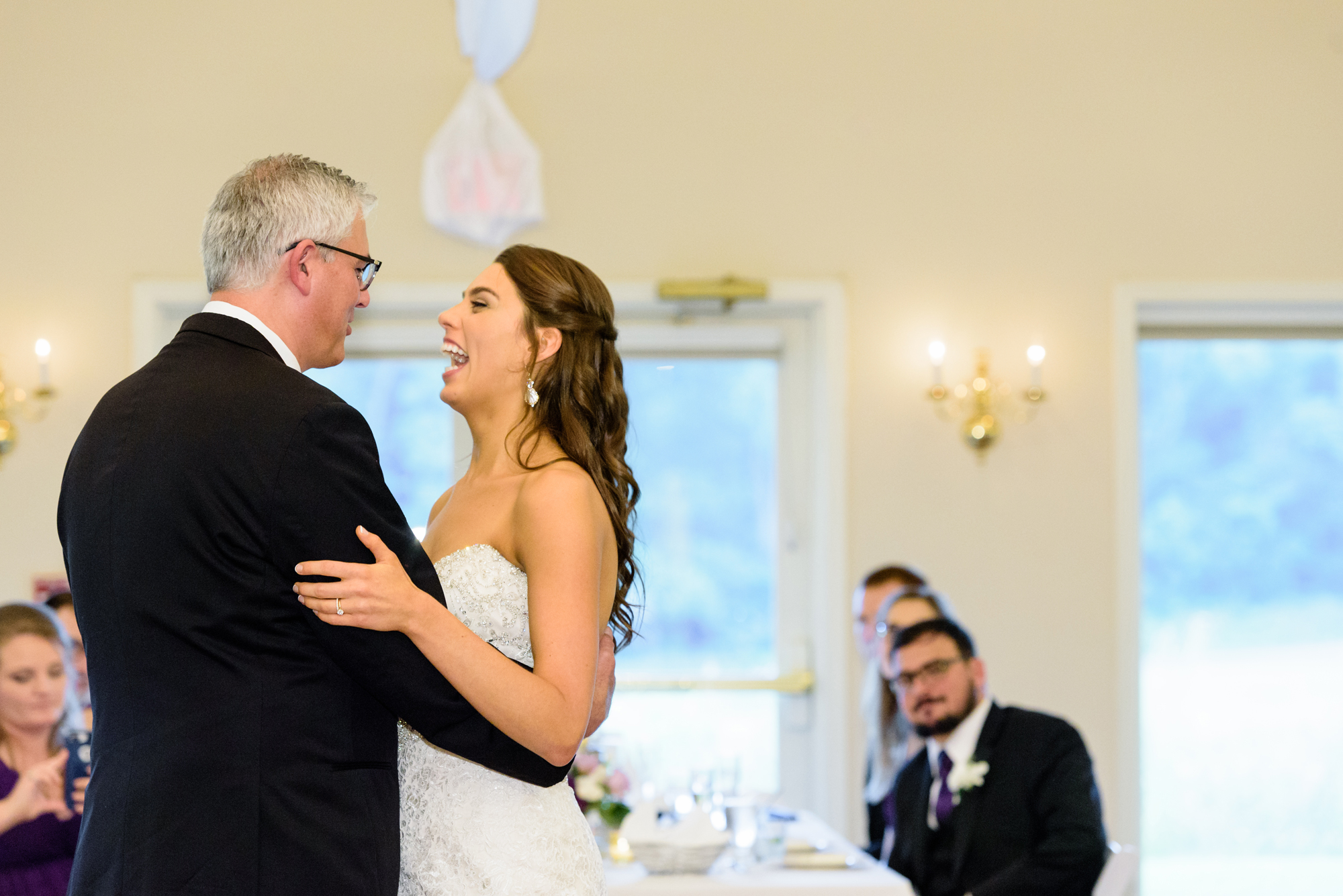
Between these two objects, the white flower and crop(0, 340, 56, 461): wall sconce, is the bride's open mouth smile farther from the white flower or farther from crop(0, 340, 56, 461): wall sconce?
crop(0, 340, 56, 461): wall sconce

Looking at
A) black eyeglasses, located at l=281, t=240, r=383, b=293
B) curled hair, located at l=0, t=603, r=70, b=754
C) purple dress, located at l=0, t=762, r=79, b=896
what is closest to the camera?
black eyeglasses, located at l=281, t=240, r=383, b=293

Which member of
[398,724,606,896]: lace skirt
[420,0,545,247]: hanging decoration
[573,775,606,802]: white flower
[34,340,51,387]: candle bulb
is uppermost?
[420,0,545,247]: hanging decoration

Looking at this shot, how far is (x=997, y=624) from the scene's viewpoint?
198 inches

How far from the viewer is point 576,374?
87.7 inches

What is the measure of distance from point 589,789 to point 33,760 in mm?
1478

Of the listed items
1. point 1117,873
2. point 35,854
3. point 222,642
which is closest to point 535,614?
point 222,642

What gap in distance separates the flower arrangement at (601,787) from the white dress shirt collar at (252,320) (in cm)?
225

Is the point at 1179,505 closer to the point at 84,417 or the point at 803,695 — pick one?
the point at 803,695

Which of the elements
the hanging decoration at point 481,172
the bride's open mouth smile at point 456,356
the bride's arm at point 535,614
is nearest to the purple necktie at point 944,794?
the bride's arm at point 535,614

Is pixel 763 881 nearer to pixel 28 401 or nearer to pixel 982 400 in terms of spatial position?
pixel 982 400

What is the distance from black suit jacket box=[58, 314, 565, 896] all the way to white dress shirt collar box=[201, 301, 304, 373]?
10 cm

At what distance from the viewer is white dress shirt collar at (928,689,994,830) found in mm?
3520

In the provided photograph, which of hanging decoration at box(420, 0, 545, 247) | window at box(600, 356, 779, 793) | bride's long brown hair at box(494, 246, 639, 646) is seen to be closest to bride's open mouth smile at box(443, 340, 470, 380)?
bride's long brown hair at box(494, 246, 639, 646)

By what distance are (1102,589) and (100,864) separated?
165 inches
